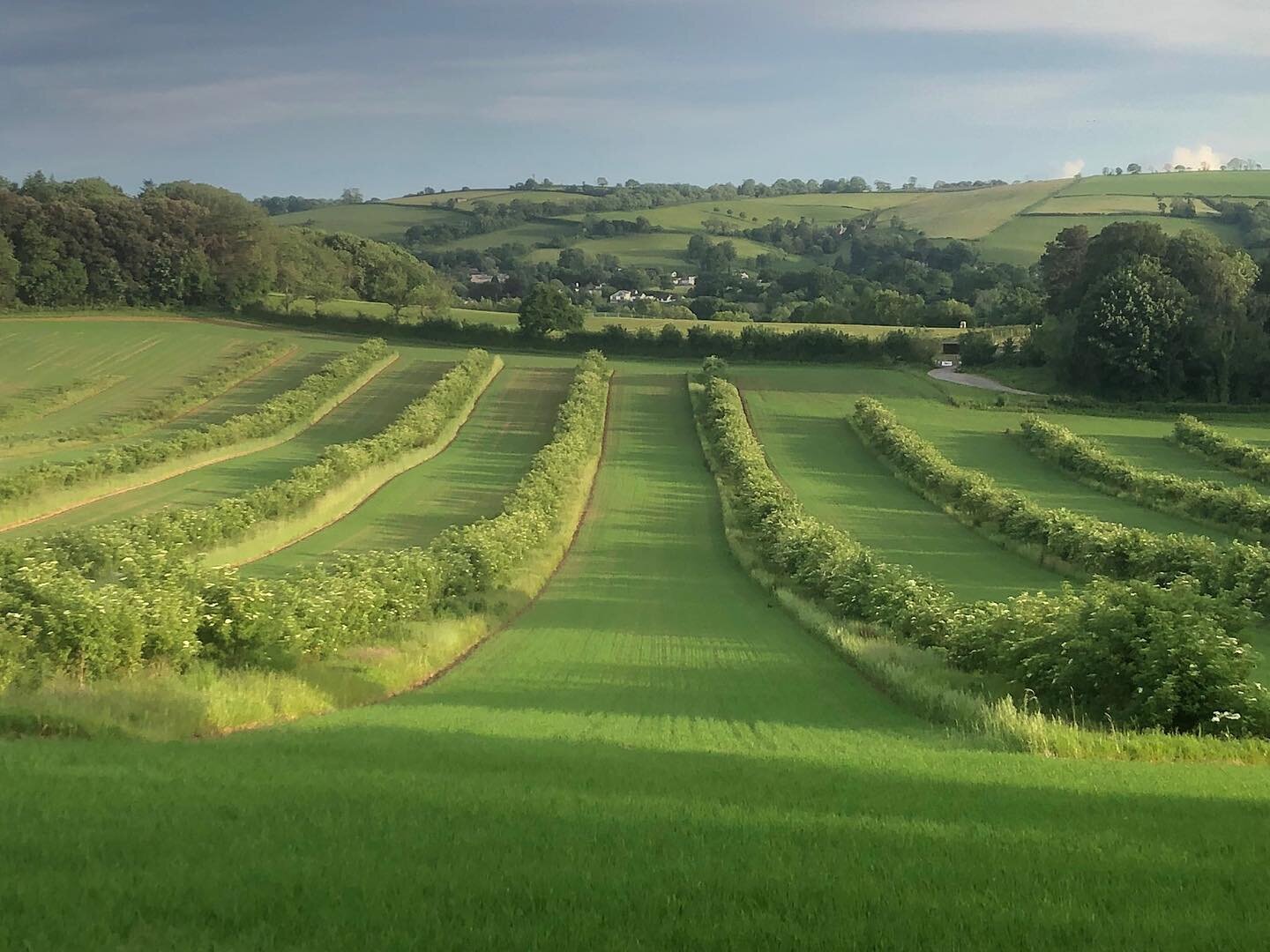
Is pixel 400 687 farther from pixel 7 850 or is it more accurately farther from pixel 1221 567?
pixel 1221 567

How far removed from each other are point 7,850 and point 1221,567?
3202 cm

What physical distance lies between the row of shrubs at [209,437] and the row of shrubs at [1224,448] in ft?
191

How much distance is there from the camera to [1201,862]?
8.77m

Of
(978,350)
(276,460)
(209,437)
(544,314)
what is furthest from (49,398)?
(978,350)

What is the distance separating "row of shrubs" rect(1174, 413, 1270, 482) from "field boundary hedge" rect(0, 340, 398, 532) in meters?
57.0

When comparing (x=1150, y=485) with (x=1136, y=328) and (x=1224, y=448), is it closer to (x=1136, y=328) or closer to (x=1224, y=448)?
(x=1224, y=448)

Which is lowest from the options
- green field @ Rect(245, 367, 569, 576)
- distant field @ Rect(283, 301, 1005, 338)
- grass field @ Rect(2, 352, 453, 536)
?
green field @ Rect(245, 367, 569, 576)

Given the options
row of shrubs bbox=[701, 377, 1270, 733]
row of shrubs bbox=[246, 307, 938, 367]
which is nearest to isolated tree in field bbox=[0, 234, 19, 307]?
row of shrubs bbox=[246, 307, 938, 367]

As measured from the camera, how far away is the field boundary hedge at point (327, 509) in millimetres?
43750

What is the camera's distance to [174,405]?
83.4 m

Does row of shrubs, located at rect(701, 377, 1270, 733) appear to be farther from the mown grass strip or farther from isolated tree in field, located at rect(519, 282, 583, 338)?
isolated tree in field, located at rect(519, 282, 583, 338)

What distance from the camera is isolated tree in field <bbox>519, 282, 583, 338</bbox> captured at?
119500mm

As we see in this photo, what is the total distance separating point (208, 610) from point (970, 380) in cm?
9357

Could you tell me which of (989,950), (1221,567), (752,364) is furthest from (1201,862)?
(752,364)
